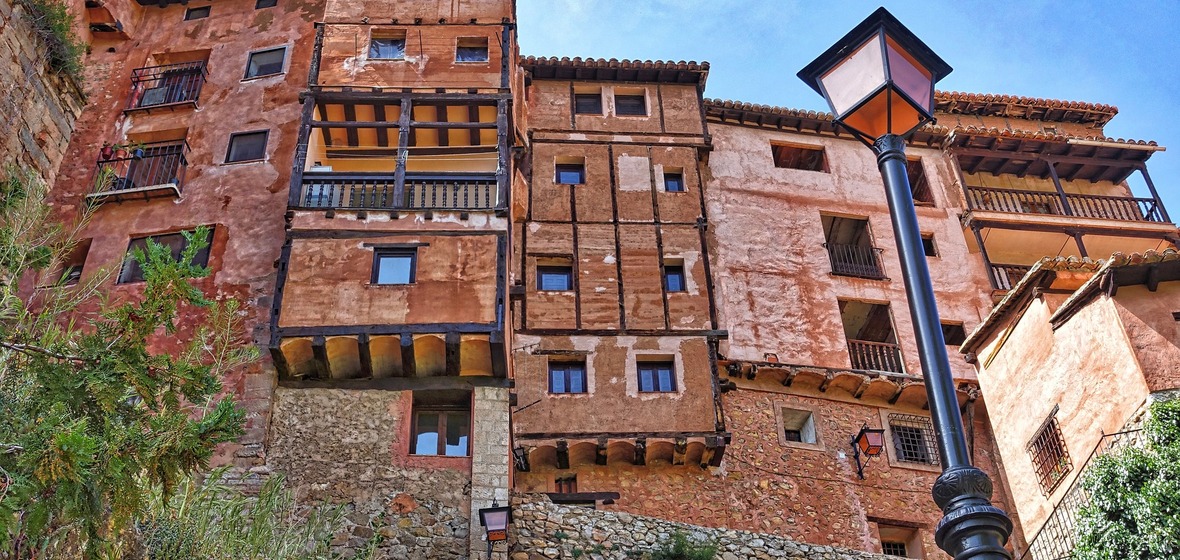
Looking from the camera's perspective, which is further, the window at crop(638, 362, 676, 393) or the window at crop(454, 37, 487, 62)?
the window at crop(638, 362, 676, 393)

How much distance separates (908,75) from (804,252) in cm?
2129

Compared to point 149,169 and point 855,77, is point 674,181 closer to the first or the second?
point 149,169

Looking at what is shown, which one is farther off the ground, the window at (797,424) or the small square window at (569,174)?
the small square window at (569,174)

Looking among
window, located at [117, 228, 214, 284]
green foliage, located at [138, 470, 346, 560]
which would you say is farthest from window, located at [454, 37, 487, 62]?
green foliage, located at [138, 470, 346, 560]

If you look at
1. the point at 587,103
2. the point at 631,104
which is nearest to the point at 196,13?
the point at 587,103

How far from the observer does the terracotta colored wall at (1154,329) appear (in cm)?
1662

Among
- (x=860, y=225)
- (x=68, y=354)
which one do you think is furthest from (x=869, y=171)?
(x=68, y=354)

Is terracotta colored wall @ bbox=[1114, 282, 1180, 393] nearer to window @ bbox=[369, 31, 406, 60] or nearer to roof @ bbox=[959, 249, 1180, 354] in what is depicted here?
roof @ bbox=[959, 249, 1180, 354]

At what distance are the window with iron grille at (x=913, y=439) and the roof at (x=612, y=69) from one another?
11.0m

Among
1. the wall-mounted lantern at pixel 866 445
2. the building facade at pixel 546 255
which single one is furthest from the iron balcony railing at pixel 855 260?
the wall-mounted lantern at pixel 866 445

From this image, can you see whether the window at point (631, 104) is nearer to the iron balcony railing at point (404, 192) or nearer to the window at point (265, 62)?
the window at point (265, 62)

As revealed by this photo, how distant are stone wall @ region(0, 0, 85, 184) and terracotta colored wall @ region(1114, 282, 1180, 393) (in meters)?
17.9

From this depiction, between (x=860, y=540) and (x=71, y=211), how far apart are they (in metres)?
17.4

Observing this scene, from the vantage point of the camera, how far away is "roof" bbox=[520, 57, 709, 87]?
28.7m
